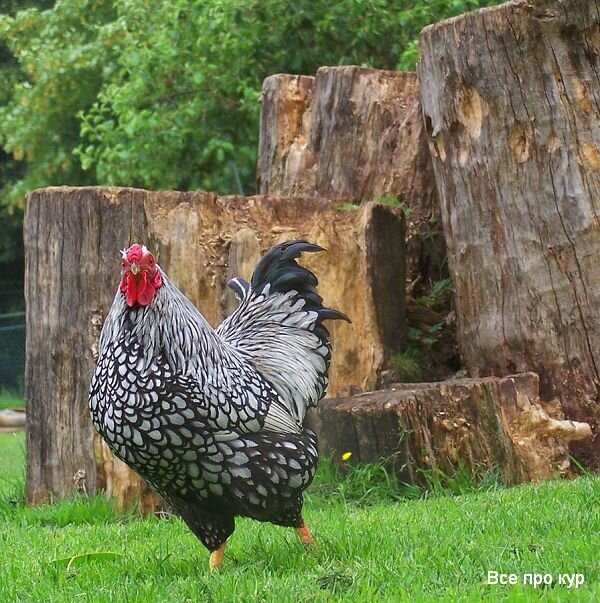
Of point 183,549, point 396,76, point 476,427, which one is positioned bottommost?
point 183,549

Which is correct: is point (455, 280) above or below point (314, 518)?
above

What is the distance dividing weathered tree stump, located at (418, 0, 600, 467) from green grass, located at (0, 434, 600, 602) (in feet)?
3.33

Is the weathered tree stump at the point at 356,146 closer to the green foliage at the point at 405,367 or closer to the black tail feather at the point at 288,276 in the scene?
the green foliage at the point at 405,367

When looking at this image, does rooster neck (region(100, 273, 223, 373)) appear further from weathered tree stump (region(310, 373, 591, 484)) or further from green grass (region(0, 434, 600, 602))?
weathered tree stump (region(310, 373, 591, 484))

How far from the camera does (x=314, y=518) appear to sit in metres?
6.36

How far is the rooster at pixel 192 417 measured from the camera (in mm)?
4586

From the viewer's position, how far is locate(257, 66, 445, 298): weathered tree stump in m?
8.58

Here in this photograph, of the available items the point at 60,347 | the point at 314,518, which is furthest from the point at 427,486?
the point at 60,347

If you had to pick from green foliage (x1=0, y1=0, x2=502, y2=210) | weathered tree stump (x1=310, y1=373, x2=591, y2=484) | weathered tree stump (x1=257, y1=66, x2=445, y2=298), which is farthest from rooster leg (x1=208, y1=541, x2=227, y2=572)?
green foliage (x1=0, y1=0, x2=502, y2=210)

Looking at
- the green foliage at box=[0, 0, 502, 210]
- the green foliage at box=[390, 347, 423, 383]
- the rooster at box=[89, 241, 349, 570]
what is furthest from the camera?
the green foliage at box=[0, 0, 502, 210]

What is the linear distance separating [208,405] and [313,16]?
844 cm

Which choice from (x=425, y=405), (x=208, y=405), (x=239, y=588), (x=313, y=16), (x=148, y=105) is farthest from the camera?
(x=148, y=105)

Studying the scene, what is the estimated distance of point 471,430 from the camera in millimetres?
6945

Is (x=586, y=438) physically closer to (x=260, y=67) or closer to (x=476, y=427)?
(x=476, y=427)
